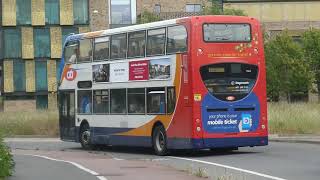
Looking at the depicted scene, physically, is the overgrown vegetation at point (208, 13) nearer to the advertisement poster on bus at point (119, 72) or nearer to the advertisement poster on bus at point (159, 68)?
the advertisement poster on bus at point (119, 72)

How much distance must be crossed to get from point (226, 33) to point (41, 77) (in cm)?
4861

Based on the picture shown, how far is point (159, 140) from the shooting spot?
22.5m

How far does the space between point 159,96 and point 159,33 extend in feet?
6.81

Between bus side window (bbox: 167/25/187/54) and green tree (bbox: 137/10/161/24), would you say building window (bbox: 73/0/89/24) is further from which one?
bus side window (bbox: 167/25/187/54)

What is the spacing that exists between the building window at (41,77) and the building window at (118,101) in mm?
44281

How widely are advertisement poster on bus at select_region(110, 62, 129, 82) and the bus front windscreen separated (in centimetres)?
374

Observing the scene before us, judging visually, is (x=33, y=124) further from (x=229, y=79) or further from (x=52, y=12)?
(x=52, y=12)

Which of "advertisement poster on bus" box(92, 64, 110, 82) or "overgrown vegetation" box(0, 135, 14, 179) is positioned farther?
"advertisement poster on bus" box(92, 64, 110, 82)

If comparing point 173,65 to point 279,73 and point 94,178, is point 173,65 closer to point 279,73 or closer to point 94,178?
point 94,178

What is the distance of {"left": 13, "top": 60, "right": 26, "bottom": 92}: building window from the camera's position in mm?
67625

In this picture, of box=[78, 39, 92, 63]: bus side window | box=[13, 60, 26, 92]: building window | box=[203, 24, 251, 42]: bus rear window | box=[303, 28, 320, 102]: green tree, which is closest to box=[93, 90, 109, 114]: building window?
box=[78, 39, 92, 63]: bus side window

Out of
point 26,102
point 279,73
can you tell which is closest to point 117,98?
point 279,73

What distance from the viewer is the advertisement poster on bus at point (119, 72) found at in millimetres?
23992

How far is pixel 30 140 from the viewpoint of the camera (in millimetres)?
35750
